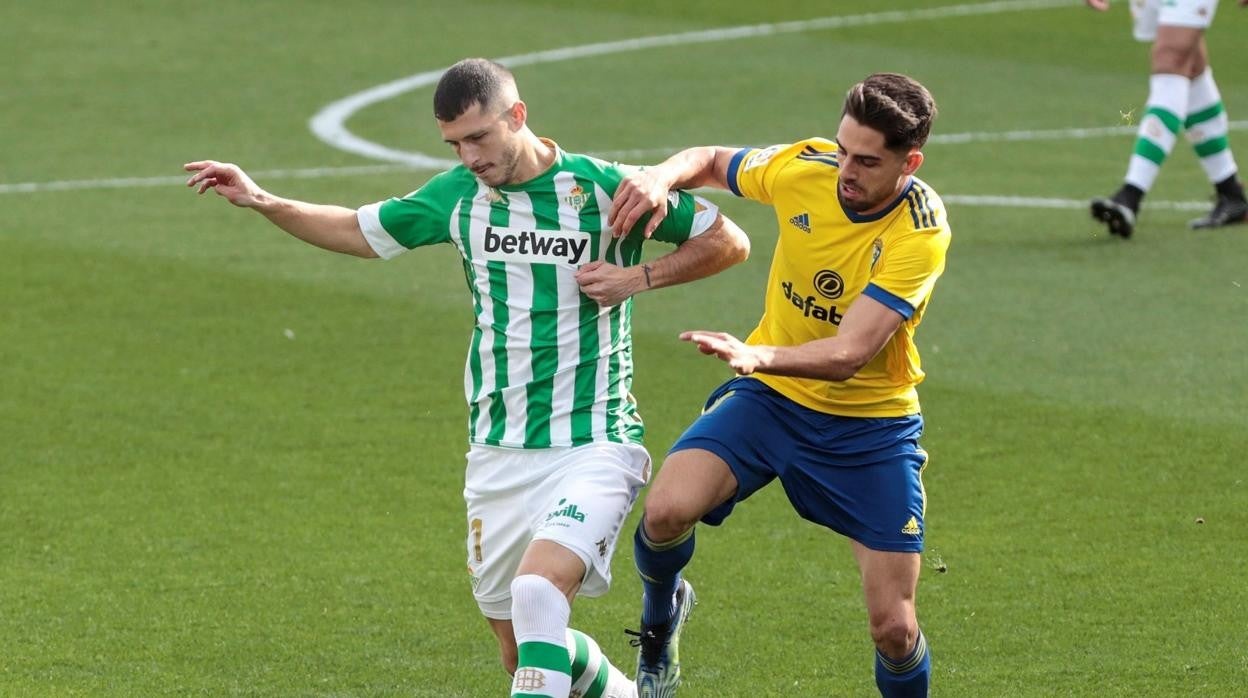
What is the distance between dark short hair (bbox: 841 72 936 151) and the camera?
5.34 m

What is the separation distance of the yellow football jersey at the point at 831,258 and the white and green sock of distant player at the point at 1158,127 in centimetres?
644

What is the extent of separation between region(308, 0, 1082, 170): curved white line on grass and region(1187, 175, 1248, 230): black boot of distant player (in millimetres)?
5270

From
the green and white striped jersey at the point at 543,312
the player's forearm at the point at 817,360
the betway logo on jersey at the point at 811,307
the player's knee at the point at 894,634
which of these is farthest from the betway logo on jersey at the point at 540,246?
the player's knee at the point at 894,634

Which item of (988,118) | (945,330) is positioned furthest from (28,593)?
(988,118)

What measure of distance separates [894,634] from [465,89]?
1.93m

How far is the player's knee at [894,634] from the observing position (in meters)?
5.54

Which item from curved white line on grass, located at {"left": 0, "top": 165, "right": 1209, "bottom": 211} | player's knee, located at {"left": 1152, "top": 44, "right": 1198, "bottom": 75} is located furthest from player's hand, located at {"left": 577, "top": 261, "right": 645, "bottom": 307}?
curved white line on grass, located at {"left": 0, "top": 165, "right": 1209, "bottom": 211}

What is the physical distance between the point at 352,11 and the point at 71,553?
1581 cm

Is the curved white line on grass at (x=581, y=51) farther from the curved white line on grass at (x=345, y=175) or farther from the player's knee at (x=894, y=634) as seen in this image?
the player's knee at (x=894, y=634)

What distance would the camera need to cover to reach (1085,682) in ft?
19.7

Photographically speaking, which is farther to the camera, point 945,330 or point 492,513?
point 945,330

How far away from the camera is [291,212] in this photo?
5.73 meters

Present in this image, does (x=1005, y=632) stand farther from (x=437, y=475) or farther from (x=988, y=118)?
(x=988, y=118)

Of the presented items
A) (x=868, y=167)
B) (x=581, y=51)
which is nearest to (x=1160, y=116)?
(x=868, y=167)
